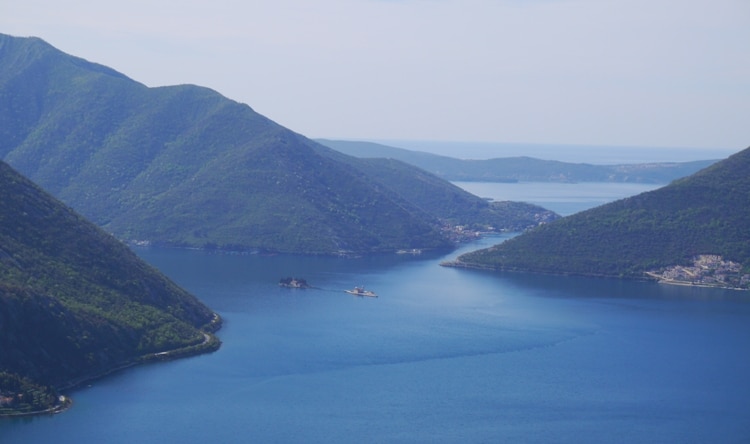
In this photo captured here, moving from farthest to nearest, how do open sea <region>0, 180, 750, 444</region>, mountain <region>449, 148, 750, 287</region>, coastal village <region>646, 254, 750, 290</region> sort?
mountain <region>449, 148, 750, 287</region> → coastal village <region>646, 254, 750, 290</region> → open sea <region>0, 180, 750, 444</region>

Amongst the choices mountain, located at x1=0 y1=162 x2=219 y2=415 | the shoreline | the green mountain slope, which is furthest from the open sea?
the green mountain slope

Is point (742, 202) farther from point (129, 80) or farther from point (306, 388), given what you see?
point (129, 80)

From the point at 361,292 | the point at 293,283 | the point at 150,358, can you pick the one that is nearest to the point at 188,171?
the point at 293,283

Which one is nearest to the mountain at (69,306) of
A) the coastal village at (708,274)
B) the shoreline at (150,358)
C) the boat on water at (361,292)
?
the shoreline at (150,358)

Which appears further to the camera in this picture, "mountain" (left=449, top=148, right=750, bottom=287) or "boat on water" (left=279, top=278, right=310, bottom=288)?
"mountain" (left=449, top=148, right=750, bottom=287)

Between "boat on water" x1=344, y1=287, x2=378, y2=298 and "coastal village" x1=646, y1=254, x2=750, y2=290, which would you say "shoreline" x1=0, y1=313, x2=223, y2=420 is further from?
"coastal village" x1=646, y1=254, x2=750, y2=290

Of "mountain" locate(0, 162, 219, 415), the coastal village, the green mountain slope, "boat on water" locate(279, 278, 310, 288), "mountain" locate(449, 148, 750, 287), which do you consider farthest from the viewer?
the green mountain slope

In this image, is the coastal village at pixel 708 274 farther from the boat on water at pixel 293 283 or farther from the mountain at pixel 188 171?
the mountain at pixel 188 171
